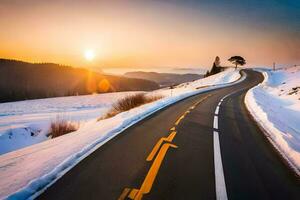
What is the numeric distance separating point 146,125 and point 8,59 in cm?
23702

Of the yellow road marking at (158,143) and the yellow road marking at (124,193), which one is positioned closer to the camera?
the yellow road marking at (124,193)

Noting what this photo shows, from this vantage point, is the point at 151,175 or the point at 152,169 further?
the point at 152,169

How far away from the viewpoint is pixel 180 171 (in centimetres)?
443

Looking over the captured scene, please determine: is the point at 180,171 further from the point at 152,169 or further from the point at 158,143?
the point at 158,143

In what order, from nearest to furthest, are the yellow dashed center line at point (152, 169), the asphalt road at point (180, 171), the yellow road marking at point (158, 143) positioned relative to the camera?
the yellow dashed center line at point (152, 169)
the asphalt road at point (180, 171)
the yellow road marking at point (158, 143)

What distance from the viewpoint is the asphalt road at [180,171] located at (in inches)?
141

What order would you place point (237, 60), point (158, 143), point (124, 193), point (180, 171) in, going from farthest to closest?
point (237, 60) → point (158, 143) → point (180, 171) → point (124, 193)

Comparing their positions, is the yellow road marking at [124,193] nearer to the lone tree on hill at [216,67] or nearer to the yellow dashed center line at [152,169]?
the yellow dashed center line at [152,169]

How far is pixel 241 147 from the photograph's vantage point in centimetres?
618

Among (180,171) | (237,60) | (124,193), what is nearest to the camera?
(124,193)

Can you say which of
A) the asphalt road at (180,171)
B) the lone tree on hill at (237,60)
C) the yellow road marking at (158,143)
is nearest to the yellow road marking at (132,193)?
the asphalt road at (180,171)

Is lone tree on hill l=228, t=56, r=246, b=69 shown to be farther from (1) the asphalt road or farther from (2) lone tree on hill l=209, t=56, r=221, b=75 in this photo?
(1) the asphalt road

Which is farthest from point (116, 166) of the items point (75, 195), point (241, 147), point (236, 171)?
point (241, 147)

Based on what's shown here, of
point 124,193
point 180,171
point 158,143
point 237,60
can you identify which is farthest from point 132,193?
point 237,60
